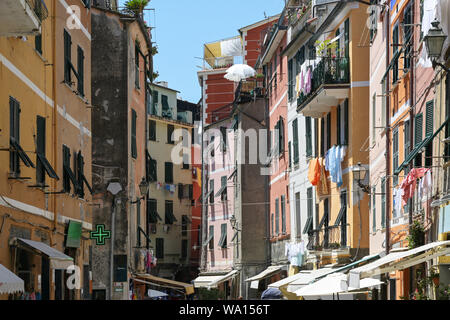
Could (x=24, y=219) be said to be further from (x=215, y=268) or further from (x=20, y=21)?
(x=215, y=268)

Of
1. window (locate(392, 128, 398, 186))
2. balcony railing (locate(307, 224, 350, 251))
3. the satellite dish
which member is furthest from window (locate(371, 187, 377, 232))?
the satellite dish

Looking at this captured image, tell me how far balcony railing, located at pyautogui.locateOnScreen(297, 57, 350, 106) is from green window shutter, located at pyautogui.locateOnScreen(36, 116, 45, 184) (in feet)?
45.7

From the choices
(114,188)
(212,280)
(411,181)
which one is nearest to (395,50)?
(411,181)

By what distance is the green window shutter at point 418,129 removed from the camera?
23516 mm

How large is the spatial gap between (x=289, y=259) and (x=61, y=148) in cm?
1994

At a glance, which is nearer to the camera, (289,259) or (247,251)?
(289,259)

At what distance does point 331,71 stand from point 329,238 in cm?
600

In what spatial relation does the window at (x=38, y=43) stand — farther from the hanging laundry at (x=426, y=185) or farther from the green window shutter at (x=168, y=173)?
the green window shutter at (x=168, y=173)

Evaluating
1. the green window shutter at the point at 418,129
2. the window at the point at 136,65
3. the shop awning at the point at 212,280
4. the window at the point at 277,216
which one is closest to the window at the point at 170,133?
the shop awning at the point at 212,280

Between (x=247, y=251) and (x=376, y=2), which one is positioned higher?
(x=376, y=2)

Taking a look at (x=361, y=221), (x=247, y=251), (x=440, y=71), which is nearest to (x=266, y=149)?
(x=247, y=251)

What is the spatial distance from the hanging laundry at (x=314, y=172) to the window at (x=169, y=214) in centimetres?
3479

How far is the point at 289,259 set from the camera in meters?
43.4

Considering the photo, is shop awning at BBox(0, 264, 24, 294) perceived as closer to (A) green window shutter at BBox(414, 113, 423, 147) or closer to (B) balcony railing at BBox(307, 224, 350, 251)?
(A) green window shutter at BBox(414, 113, 423, 147)
